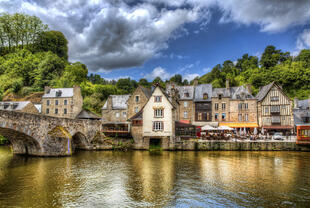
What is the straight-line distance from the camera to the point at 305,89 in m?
48.0

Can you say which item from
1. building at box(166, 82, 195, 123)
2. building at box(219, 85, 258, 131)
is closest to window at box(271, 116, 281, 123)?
building at box(219, 85, 258, 131)

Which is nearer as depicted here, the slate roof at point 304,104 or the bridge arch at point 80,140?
the bridge arch at point 80,140

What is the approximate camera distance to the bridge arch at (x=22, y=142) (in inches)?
723

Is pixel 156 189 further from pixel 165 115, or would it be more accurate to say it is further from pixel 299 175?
pixel 165 115

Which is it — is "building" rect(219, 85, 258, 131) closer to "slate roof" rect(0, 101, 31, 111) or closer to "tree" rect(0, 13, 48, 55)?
"slate roof" rect(0, 101, 31, 111)

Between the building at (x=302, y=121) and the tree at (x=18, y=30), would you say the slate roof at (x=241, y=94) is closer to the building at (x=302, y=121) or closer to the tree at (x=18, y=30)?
the building at (x=302, y=121)

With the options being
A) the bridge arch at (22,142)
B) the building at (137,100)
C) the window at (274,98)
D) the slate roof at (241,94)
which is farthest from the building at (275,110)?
the bridge arch at (22,142)

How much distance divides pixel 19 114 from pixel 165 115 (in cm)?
1790

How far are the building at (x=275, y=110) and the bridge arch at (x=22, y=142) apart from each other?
36001 mm

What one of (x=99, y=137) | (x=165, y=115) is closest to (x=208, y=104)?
(x=165, y=115)

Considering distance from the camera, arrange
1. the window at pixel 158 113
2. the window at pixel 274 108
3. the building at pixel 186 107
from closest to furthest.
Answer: the window at pixel 158 113 → the window at pixel 274 108 → the building at pixel 186 107

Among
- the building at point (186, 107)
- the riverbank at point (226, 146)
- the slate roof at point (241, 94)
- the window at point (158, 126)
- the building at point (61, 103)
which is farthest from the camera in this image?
the building at point (61, 103)

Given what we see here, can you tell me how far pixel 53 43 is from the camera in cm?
7050

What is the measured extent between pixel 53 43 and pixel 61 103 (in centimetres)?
3990
